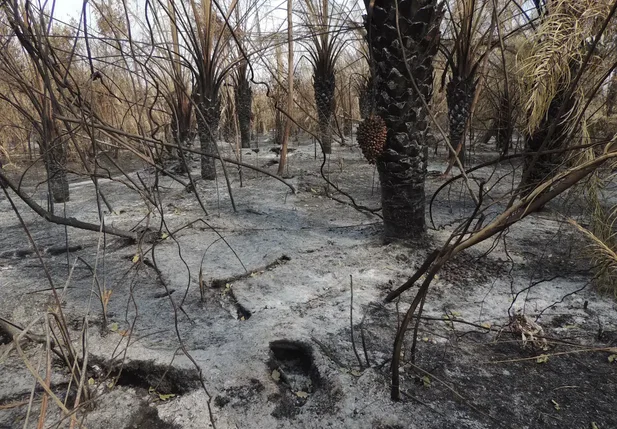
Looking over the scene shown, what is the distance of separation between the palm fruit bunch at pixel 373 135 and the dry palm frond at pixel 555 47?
65cm

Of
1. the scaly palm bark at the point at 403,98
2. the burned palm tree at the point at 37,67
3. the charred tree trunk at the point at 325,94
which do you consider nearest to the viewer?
the burned palm tree at the point at 37,67

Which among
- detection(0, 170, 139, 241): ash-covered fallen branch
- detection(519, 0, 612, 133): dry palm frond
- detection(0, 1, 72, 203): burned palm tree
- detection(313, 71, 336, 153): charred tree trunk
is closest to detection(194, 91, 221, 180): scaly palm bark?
detection(313, 71, 336, 153): charred tree trunk

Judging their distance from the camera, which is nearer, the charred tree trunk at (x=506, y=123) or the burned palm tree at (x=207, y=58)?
the charred tree trunk at (x=506, y=123)

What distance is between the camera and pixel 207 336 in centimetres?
129

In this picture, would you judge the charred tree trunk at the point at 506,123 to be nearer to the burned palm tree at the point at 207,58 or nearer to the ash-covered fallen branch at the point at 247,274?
the ash-covered fallen branch at the point at 247,274

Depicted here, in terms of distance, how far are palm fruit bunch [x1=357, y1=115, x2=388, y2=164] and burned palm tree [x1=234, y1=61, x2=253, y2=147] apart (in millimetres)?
4467

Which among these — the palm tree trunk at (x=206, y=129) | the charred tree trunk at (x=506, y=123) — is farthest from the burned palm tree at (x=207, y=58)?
the charred tree trunk at (x=506, y=123)

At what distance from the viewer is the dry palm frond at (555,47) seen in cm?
157

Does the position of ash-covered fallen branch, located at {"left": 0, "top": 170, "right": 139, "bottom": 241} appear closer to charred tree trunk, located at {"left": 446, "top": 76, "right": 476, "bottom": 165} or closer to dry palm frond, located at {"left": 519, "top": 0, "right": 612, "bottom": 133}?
dry palm frond, located at {"left": 519, "top": 0, "right": 612, "bottom": 133}

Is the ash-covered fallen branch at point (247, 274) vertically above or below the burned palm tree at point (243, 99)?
below

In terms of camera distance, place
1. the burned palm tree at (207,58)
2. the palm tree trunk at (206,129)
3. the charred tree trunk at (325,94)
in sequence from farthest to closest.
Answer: the charred tree trunk at (325,94), the palm tree trunk at (206,129), the burned palm tree at (207,58)

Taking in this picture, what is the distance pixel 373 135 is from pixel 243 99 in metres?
4.73

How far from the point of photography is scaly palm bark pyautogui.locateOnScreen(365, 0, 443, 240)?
1.72 metres

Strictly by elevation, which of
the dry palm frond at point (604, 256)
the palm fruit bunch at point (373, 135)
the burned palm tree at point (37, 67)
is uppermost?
the burned palm tree at point (37, 67)
